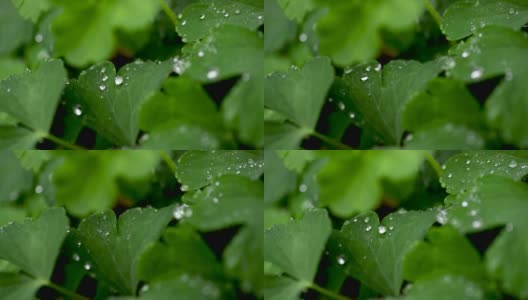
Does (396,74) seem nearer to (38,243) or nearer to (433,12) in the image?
(433,12)

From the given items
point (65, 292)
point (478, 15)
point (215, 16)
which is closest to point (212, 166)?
point (215, 16)

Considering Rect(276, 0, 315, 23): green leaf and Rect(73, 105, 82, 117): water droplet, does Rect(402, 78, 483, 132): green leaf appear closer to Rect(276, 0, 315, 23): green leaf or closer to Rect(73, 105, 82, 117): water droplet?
Rect(276, 0, 315, 23): green leaf

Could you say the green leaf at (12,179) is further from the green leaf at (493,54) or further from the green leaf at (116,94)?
the green leaf at (493,54)

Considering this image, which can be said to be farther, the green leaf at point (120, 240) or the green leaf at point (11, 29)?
the green leaf at point (11, 29)

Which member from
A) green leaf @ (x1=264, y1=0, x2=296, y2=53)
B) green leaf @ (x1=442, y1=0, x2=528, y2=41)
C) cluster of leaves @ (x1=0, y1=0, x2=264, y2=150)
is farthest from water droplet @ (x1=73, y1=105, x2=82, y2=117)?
green leaf @ (x1=442, y1=0, x2=528, y2=41)

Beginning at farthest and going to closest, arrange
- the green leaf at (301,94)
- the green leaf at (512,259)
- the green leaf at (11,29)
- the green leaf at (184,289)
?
1. the green leaf at (11,29)
2. the green leaf at (301,94)
3. the green leaf at (184,289)
4. the green leaf at (512,259)

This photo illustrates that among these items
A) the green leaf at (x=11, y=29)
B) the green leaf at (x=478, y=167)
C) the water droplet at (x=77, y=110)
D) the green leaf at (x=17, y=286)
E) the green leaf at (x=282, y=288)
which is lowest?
the green leaf at (x=282, y=288)

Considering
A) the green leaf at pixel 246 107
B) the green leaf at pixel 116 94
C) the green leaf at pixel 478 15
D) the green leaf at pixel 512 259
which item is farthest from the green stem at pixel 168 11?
the green leaf at pixel 512 259

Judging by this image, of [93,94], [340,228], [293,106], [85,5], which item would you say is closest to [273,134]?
[293,106]

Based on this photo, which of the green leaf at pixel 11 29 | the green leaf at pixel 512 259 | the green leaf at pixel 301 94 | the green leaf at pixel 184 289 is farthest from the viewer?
the green leaf at pixel 11 29
